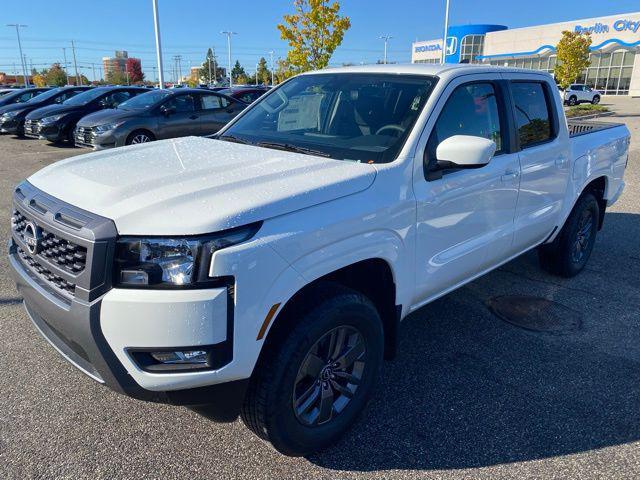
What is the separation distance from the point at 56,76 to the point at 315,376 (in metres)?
101

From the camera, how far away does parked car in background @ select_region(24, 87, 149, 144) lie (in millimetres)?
14266

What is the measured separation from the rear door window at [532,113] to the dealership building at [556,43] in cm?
4064

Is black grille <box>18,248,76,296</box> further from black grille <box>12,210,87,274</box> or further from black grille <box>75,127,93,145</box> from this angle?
black grille <box>75,127,93,145</box>

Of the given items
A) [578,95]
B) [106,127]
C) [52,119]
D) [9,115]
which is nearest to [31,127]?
[52,119]

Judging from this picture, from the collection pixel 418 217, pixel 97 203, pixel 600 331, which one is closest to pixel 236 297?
pixel 97 203

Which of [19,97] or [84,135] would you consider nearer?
[84,135]

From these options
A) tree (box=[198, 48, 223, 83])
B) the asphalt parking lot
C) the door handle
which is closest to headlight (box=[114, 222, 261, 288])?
the asphalt parking lot

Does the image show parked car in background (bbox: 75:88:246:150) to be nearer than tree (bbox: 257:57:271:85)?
Yes

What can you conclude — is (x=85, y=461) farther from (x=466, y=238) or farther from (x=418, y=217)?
(x=466, y=238)

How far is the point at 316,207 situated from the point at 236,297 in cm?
57

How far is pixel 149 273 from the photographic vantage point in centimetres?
205

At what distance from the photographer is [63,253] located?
7.44 feet

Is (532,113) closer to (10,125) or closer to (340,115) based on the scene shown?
(340,115)

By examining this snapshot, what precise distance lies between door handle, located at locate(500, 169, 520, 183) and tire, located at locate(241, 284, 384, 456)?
1.53 meters
